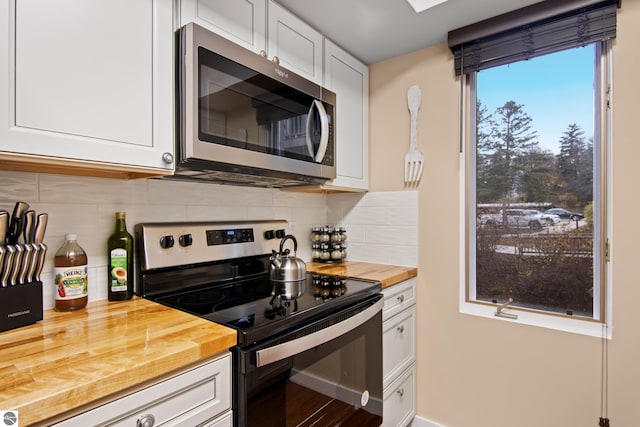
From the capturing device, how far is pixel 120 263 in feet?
4.01

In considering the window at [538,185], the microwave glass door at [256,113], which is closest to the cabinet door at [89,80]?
the microwave glass door at [256,113]

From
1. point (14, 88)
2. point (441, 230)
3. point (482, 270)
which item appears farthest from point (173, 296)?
point (482, 270)

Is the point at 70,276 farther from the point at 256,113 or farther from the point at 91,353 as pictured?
the point at 256,113

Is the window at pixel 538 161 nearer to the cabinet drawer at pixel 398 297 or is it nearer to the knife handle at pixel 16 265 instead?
the cabinet drawer at pixel 398 297

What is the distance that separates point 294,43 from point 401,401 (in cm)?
190

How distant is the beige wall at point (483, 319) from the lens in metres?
1.41

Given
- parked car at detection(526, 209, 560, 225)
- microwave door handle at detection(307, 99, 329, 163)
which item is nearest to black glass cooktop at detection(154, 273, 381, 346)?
microwave door handle at detection(307, 99, 329, 163)

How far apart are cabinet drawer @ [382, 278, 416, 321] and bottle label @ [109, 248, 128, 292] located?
1.12 m

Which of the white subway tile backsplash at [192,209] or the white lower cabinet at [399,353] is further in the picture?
the white lower cabinet at [399,353]

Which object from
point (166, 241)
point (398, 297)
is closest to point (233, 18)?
point (166, 241)

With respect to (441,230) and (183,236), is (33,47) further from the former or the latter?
(441,230)

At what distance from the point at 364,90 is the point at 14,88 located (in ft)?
5.62

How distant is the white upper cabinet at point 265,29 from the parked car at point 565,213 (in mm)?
1303

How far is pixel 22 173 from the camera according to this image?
108 centimetres
